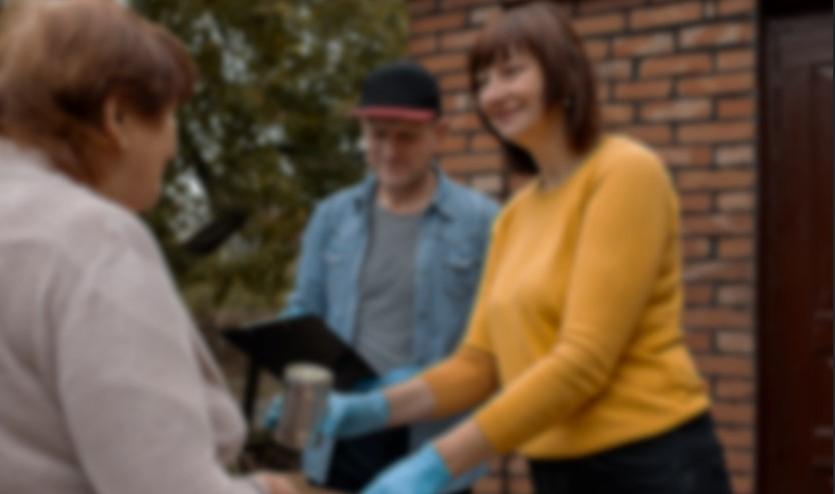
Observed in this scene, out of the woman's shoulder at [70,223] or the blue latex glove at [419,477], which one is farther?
the blue latex glove at [419,477]

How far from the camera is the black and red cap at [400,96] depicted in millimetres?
2943

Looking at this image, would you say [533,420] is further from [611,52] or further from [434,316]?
[611,52]

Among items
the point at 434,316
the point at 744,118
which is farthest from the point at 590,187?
the point at 744,118

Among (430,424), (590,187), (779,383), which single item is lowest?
(779,383)

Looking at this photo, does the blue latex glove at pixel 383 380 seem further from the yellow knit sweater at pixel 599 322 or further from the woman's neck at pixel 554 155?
the woman's neck at pixel 554 155

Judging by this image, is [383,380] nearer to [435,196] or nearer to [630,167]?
[435,196]

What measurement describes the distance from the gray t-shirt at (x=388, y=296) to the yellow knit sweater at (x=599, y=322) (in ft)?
2.37

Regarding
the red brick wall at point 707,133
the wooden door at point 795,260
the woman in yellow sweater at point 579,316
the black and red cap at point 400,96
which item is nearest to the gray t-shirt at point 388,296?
the black and red cap at point 400,96

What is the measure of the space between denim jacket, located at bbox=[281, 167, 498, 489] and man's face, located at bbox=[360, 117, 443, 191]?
0.26 ft

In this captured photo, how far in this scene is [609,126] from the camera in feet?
12.9

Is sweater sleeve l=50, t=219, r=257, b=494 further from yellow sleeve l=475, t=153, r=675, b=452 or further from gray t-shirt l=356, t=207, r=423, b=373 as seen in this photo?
gray t-shirt l=356, t=207, r=423, b=373

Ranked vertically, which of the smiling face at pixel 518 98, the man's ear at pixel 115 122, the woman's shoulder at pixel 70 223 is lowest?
the smiling face at pixel 518 98

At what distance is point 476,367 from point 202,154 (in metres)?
11.3

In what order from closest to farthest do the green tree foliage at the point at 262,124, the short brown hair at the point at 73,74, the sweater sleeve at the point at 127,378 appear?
the sweater sleeve at the point at 127,378, the short brown hair at the point at 73,74, the green tree foliage at the point at 262,124
